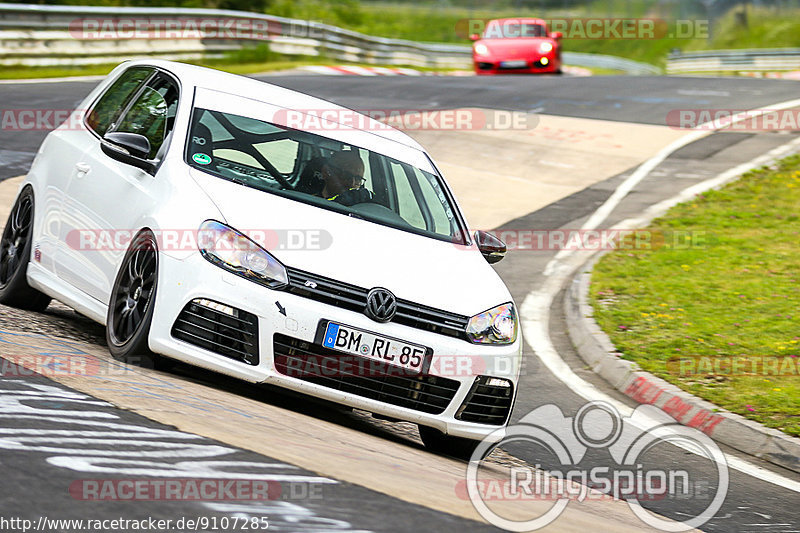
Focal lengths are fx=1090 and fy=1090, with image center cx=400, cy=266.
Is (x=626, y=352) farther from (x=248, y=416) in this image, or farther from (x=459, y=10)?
(x=459, y=10)

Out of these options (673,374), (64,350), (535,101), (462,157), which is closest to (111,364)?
(64,350)

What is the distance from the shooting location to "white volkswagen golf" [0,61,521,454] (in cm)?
530

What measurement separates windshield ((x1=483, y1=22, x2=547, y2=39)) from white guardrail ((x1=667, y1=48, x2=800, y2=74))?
44.8ft

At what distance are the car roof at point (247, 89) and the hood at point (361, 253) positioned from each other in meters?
1.02

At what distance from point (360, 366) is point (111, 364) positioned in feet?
4.28

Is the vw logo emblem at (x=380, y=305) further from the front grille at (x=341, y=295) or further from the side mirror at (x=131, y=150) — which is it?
the side mirror at (x=131, y=150)

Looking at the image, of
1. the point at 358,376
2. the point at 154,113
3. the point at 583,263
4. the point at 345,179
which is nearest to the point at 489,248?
the point at 345,179

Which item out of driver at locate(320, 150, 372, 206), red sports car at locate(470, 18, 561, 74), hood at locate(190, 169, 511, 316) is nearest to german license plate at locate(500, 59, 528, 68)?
red sports car at locate(470, 18, 561, 74)

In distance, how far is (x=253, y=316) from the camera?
5.23 m

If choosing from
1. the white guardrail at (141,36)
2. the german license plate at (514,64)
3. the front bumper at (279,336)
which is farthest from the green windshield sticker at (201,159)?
the german license plate at (514,64)

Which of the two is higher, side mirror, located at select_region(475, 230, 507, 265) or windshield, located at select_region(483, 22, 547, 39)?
windshield, located at select_region(483, 22, 547, 39)

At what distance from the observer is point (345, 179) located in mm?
6484

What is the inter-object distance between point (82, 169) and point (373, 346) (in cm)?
246

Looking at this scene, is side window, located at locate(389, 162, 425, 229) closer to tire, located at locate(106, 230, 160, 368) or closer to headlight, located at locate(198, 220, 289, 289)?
headlight, located at locate(198, 220, 289, 289)
